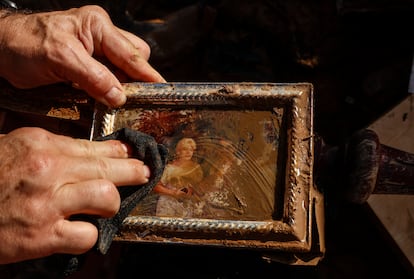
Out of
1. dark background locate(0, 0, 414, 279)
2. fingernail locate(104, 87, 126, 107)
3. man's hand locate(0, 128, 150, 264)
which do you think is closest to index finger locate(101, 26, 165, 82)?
fingernail locate(104, 87, 126, 107)

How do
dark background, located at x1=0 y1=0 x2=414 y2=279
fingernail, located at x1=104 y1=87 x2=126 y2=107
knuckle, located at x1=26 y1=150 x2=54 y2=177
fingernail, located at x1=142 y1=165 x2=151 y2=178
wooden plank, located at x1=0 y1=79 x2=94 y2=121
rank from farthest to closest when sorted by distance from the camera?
dark background, located at x1=0 y1=0 x2=414 y2=279 → wooden plank, located at x1=0 y1=79 x2=94 y2=121 → fingernail, located at x1=104 y1=87 x2=126 y2=107 → fingernail, located at x1=142 y1=165 x2=151 y2=178 → knuckle, located at x1=26 y1=150 x2=54 y2=177

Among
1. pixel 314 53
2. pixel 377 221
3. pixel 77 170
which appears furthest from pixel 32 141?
pixel 314 53

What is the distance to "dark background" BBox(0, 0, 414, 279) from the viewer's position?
272 cm

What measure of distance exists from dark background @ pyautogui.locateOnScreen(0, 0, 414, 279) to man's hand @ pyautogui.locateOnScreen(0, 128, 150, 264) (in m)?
1.42

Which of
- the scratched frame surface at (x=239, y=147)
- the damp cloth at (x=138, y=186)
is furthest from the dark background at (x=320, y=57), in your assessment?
the damp cloth at (x=138, y=186)

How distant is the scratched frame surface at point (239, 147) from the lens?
1.40m

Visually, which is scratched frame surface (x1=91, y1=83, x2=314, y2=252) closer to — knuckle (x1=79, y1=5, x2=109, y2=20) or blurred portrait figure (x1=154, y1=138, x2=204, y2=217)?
blurred portrait figure (x1=154, y1=138, x2=204, y2=217)

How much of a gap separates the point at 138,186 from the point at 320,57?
2052mm

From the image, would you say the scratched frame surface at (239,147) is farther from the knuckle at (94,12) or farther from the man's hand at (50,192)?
the knuckle at (94,12)

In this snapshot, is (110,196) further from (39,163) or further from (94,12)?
(94,12)

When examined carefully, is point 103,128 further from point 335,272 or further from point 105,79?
point 335,272

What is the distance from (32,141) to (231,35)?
2.15 m

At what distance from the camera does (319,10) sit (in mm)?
3016

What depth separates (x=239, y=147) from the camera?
1.50 metres
